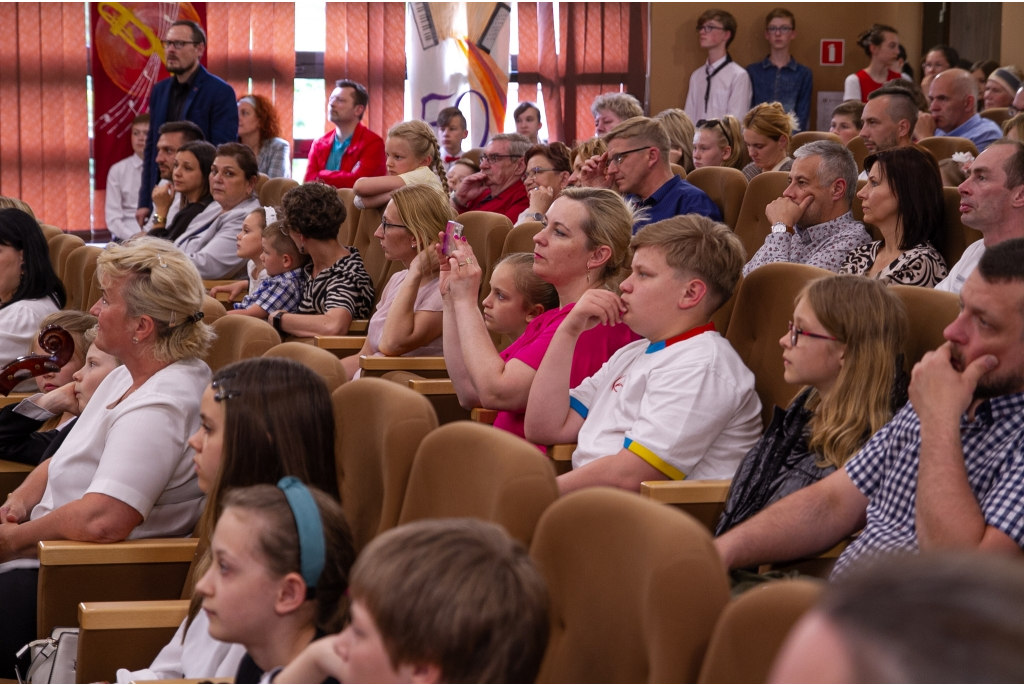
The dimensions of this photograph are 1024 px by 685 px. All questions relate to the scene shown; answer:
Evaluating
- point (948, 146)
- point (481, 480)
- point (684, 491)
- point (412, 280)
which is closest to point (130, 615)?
point (481, 480)

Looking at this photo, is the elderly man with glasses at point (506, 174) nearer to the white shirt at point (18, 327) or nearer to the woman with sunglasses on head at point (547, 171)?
the woman with sunglasses on head at point (547, 171)

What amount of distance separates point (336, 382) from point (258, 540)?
78 centimetres

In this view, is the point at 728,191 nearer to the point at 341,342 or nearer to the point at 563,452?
the point at 341,342

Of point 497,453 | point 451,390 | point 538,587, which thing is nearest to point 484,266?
point 451,390

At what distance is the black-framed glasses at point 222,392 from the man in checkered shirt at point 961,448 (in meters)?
0.82

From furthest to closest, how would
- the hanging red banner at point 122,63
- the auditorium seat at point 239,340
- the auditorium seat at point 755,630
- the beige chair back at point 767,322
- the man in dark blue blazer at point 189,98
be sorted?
the hanging red banner at point 122,63, the man in dark blue blazer at point 189,98, the auditorium seat at point 239,340, the beige chair back at point 767,322, the auditorium seat at point 755,630

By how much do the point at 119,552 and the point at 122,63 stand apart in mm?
6370

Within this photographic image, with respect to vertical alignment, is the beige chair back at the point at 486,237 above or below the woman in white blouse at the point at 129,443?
above

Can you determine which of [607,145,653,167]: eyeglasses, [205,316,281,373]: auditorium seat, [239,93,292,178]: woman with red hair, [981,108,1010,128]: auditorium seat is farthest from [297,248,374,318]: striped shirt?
[981,108,1010,128]: auditorium seat

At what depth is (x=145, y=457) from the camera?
210 centimetres

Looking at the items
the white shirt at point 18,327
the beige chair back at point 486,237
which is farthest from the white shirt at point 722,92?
the white shirt at point 18,327

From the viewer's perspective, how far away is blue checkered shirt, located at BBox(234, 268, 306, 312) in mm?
4121

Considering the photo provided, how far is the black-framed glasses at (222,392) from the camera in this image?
5.74 ft

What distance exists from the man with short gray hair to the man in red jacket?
2815mm
